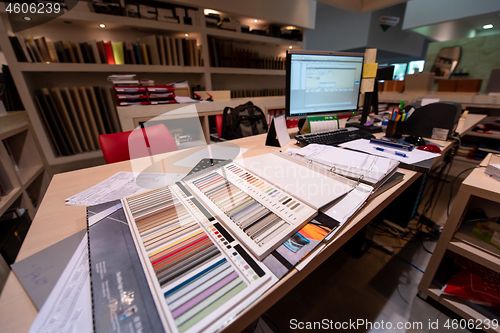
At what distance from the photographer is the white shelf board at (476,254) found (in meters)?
0.79

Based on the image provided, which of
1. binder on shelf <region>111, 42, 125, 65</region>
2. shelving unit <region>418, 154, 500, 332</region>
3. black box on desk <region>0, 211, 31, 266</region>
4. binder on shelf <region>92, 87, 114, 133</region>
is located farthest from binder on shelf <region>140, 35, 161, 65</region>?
shelving unit <region>418, 154, 500, 332</region>

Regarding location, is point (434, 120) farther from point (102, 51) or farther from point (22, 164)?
point (22, 164)

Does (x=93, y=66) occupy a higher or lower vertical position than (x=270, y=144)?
higher

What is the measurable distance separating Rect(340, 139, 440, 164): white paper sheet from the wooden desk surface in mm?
86

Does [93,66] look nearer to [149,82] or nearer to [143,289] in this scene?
[149,82]

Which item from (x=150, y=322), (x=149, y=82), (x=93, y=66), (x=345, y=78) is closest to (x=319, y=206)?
(x=150, y=322)

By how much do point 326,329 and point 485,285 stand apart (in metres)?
0.75

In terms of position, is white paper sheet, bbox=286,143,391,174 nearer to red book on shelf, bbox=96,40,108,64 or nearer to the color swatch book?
the color swatch book

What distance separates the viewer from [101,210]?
0.53m

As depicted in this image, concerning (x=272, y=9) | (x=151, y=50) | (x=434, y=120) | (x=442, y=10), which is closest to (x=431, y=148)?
(x=434, y=120)

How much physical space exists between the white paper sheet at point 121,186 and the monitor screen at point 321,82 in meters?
0.73

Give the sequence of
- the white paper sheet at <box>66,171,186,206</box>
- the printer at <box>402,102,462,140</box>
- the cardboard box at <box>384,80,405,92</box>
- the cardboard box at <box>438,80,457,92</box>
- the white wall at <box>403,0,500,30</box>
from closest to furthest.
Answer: the white paper sheet at <box>66,171,186,206</box> → the printer at <box>402,102,462,140</box> → the cardboard box at <box>438,80,457,92</box> → the cardboard box at <box>384,80,405,92</box> → the white wall at <box>403,0,500,30</box>

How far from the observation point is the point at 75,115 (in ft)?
6.89

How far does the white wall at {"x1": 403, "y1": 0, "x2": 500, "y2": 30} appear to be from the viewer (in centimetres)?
351
